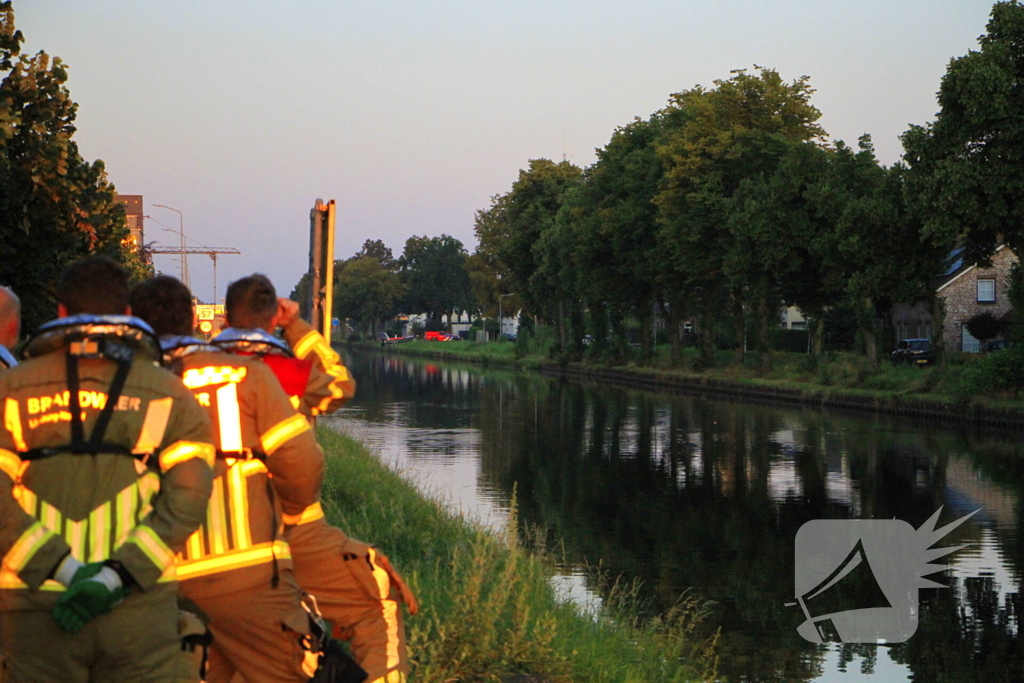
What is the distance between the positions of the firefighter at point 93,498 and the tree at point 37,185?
969cm

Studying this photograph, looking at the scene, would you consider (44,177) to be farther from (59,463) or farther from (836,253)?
(836,253)

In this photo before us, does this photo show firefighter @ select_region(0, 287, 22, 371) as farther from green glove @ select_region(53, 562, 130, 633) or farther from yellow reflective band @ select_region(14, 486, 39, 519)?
green glove @ select_region(53, 562, 130, 633)

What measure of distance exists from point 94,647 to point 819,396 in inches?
1479

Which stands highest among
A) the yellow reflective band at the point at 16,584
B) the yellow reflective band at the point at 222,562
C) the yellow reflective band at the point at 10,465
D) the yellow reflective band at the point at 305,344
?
the yellow reflective band at the point at 305,344

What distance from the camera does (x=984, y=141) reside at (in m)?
32.1

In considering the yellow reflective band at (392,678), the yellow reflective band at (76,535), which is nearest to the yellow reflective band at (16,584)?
the yellow reflective band at (76,535)

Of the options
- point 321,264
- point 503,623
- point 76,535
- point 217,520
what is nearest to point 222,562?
point 217,520

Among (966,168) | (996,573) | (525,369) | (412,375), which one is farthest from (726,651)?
(525,369)

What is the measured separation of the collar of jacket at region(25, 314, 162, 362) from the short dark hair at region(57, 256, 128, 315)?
4 cm

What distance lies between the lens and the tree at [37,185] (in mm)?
13844

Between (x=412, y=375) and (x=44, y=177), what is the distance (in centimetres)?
5514

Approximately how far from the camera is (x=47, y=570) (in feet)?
12.8
